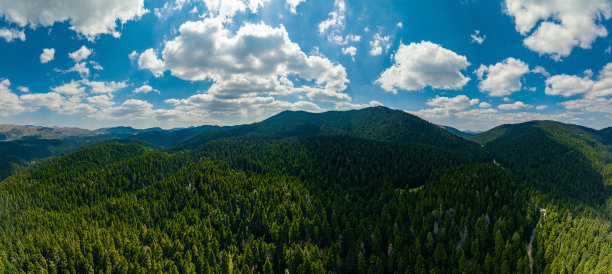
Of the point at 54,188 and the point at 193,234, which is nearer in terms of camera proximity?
the point at 193,234

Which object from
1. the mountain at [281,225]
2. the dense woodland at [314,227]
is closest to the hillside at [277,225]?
the mountain at [281,225]

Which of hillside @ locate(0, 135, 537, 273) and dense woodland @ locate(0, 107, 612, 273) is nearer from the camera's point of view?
dense woodland @ locate(0, 107, 612, 273)

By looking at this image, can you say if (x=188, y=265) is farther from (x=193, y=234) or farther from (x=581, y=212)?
(x=581, y=212)

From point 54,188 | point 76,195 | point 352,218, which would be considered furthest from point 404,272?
point 54,188

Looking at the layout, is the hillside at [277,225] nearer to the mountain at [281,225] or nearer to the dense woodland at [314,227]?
the mountain at [281,225]

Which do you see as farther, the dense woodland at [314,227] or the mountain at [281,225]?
the mountain at [281,225]

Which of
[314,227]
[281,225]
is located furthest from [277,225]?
[314,227]

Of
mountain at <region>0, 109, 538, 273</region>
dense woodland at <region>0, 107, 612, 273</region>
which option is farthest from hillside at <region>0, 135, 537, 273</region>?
dense woodland at <region>0, 107, 612, 273</region>

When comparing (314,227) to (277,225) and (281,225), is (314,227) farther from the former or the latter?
(277,225)

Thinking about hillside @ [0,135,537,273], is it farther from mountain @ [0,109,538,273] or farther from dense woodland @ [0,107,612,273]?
dense woodland @ [0,107,612,273]

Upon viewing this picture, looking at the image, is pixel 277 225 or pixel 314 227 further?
pixel 277 225

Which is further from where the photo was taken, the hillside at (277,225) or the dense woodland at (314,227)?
the hillside at (277,225)
